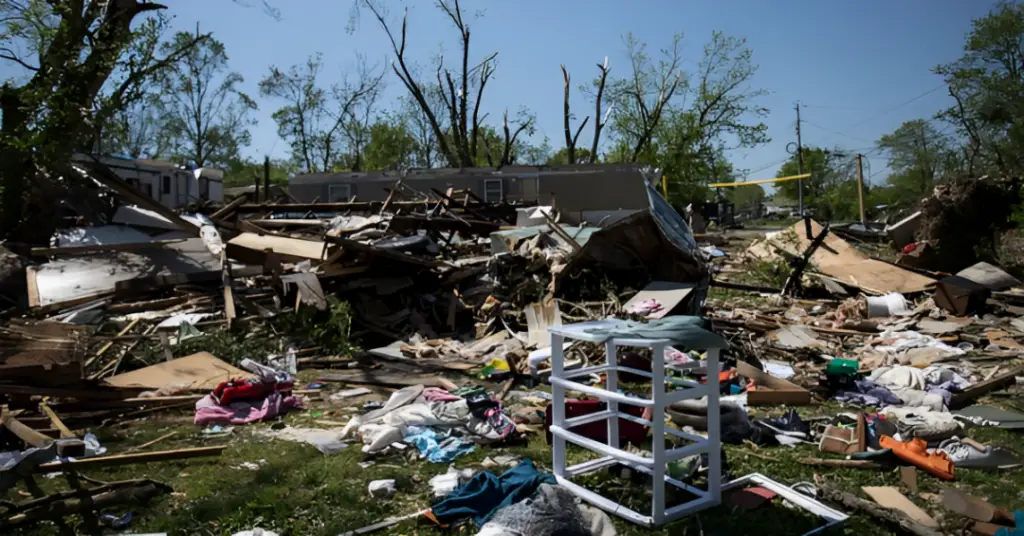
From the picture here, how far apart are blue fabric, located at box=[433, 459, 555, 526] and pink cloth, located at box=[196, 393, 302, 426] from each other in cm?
280

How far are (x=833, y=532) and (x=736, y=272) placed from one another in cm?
1329

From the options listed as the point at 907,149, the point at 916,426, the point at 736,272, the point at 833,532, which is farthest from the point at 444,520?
the point at 907,149

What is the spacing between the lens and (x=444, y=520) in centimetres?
400

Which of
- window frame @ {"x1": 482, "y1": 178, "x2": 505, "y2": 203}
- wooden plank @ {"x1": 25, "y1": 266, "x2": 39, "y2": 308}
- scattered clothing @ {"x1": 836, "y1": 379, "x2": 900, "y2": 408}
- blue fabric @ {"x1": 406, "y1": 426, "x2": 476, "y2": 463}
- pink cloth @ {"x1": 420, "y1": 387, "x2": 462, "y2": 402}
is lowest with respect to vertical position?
scattered clothing @ {"x1": 836, "y1": 379, "x2": 900, "y2": 408}

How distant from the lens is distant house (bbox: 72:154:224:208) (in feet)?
95.8

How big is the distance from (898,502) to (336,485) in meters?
3.47

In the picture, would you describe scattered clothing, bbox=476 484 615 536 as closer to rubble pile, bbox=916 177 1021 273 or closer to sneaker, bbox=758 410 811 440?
sneaker, bbox=758 410 811 440

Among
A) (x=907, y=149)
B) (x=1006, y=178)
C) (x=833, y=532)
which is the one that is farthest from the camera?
(x=907, y=149)

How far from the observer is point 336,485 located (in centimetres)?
460

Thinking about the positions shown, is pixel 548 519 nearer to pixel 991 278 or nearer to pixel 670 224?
pixel 670 224

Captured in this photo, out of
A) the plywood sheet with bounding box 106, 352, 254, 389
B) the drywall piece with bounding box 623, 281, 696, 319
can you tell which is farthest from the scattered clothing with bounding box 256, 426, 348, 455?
the drywall piece with bounding box 623, 281, 696, 319

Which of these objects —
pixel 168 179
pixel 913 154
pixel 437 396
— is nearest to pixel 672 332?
pixel 437 396

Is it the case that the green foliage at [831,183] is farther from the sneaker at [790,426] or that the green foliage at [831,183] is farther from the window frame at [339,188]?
the sneaker at [790,426]

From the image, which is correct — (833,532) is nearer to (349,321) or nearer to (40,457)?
(40,457)
